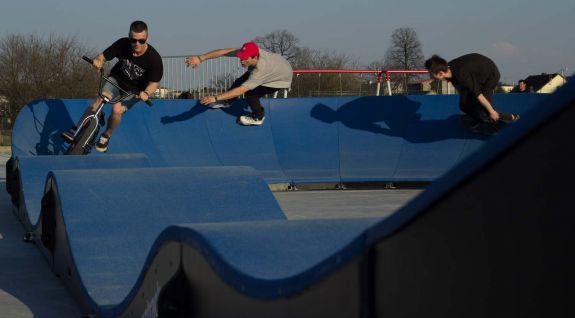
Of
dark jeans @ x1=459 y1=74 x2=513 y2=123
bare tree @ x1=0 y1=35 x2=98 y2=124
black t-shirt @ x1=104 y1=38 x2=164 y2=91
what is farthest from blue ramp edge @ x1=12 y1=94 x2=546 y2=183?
bare tree @ x1=0 y1=35 x2=98 y2=124

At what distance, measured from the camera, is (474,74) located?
32.7 feet

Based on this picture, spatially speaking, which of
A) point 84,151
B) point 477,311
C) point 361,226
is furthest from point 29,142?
point 477,311

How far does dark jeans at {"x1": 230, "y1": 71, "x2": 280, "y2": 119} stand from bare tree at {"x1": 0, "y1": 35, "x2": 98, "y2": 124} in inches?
988

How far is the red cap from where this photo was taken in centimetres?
1036

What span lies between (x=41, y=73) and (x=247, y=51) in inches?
1125

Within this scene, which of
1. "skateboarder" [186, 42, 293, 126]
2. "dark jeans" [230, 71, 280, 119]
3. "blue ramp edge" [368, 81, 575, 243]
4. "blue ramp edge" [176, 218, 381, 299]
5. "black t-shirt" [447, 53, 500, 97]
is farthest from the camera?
"dark jeans" [230, 71, 280, 119]

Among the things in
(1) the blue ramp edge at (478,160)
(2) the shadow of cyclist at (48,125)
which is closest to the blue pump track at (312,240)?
(1) the blue ramp edge at (478,160)

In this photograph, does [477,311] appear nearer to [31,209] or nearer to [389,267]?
[389,267]

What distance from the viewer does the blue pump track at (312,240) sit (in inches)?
55.8

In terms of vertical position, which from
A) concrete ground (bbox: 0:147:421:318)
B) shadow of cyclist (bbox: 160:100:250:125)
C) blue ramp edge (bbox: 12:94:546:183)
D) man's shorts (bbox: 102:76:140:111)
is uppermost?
man's shorts (bbox: 102:76:140:111)

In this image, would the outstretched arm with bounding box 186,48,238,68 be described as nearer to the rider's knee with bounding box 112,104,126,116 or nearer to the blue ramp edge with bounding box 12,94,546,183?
the blue ramp edge with bounding box 12,94,546,183

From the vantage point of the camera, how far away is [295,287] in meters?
2.20

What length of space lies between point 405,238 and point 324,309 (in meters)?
0.43

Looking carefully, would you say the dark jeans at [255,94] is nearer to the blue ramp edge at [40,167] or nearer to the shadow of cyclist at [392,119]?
the shadow of cyclist at [392,119]
